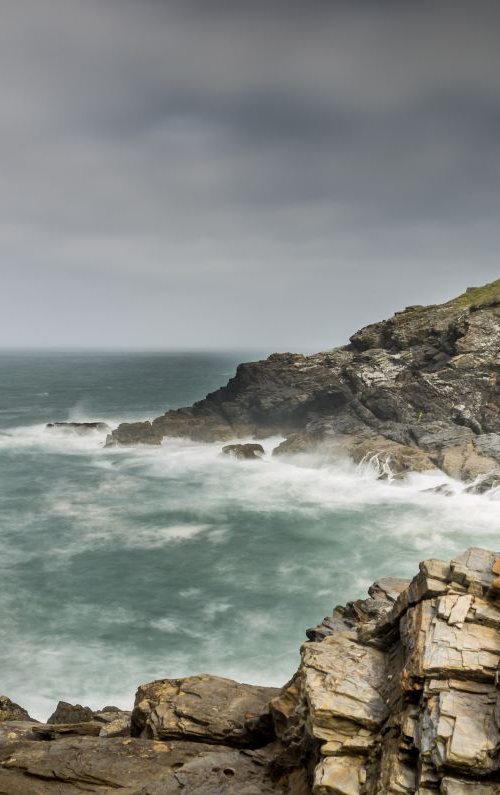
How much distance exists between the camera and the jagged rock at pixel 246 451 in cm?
7281

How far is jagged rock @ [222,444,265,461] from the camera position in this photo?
239 feet

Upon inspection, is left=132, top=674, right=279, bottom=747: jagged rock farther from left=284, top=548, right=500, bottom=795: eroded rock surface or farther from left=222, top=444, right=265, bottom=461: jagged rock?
left=222, top=444, right=265, bottom=461: jagged rock

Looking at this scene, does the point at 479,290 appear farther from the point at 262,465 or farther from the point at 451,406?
the point at 262,465

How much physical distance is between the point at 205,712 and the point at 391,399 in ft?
191

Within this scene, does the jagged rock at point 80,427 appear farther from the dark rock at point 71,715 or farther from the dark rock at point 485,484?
the dark rock at point 71,715

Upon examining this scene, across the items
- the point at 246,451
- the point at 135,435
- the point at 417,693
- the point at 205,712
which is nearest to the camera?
the point at 417,693

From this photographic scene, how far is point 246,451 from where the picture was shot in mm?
73000

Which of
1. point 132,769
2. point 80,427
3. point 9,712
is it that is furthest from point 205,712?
point 80,427

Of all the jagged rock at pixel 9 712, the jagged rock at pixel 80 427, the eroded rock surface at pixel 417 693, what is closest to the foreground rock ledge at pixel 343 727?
the eroded rock surface at pixel 417 693

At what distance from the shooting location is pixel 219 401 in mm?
87688

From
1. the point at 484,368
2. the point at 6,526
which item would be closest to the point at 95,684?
the point at 6,526

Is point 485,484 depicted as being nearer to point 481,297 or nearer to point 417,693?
point 481,297

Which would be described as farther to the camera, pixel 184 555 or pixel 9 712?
pixel 184 555

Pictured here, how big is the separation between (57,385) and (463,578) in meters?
179
